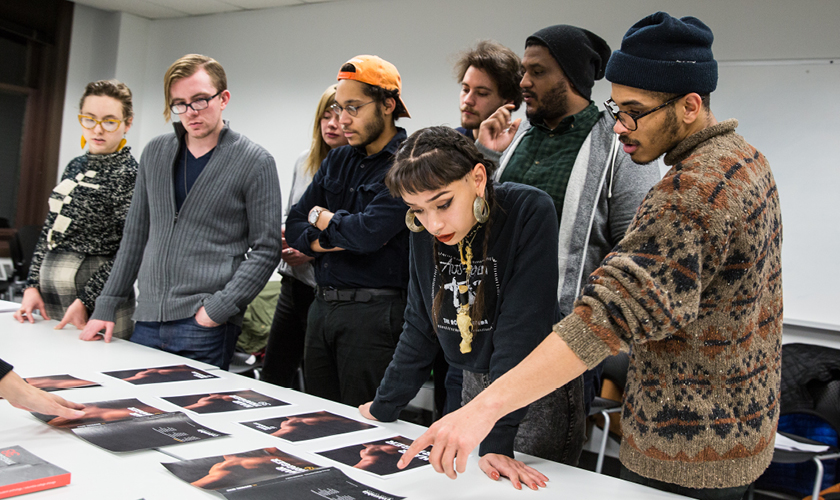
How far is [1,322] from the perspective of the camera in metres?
2.31

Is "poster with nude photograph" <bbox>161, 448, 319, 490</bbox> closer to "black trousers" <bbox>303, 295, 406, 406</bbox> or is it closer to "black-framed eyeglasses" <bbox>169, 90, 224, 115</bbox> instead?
"black trousers" <bbox>303, 295, 406, 406</bbox>

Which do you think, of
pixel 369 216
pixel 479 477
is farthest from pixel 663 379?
→ pixel 369 216

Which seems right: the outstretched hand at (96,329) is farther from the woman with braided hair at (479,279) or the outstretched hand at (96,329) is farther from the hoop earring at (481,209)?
the hoop earring at (481,209)

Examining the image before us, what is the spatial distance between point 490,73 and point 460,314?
1113 mm

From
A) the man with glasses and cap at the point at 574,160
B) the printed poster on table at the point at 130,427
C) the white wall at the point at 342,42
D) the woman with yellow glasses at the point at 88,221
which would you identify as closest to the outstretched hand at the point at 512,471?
the man with glasses and cap at the point at 574,160

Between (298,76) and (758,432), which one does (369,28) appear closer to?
(298,76)

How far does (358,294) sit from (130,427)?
848mm

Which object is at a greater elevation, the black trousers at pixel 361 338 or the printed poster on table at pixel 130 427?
the black trousers at pixel 361 338

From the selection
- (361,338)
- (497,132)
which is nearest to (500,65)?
(497,132)

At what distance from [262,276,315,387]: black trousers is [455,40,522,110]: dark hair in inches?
42.0

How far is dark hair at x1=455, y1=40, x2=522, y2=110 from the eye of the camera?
219 cm

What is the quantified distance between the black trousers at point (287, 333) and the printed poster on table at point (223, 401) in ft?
3.03

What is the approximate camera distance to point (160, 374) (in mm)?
1779

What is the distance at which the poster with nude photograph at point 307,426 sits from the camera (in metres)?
1.37
